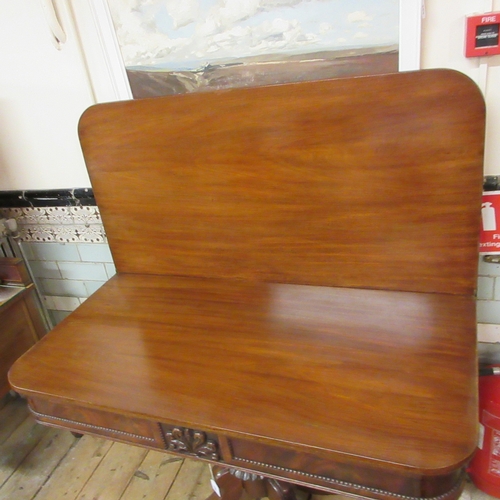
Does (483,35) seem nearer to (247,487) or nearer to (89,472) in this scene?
(247,487)

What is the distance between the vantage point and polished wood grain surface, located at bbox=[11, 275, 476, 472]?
0.79m

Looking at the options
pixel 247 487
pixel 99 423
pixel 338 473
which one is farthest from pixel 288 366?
pixel 247 487

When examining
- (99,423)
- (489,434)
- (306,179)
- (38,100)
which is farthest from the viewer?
(38,100)

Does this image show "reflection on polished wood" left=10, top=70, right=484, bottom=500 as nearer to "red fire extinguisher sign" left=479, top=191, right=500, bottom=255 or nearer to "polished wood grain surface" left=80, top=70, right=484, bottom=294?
"polished wood grain surface" left=80, top=70, right=484, bottom=294

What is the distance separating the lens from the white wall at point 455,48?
1039 mm

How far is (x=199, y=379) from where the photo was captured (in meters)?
0.95

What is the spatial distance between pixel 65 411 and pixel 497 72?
136 cm

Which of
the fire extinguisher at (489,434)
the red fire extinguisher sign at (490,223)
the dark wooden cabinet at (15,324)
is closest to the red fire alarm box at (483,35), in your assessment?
the red fire extinguisher sign at (490,223)

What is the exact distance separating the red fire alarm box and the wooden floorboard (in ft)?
4.35

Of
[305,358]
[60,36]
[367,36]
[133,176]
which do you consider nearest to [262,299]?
[305,358]

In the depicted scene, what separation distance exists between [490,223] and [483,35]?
49 cm

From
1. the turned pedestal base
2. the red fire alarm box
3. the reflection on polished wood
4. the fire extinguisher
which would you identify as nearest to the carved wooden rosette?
the reflection on polished wood

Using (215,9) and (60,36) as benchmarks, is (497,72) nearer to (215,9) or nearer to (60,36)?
(215,9)

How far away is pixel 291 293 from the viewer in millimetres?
1231
